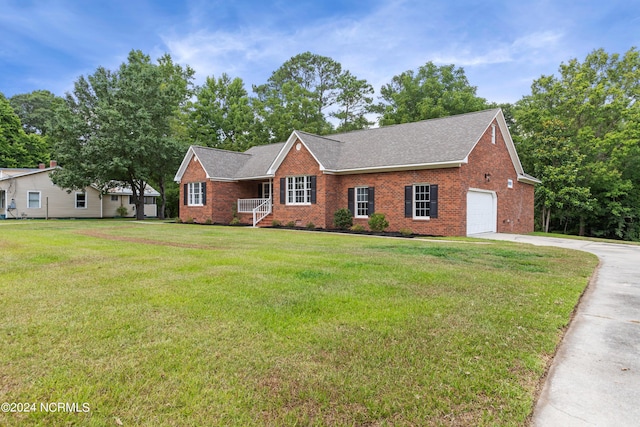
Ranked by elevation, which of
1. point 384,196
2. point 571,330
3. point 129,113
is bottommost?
point 571,330

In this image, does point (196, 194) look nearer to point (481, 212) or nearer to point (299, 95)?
point (481, 212)

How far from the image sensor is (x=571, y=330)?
402 centimetres

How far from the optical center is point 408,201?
16.2 m

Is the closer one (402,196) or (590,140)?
(402,196)

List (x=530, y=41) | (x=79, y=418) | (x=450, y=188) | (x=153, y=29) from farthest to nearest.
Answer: (x=530, y=41) → (x=153, y=29) → (x=450, y=188) → (x=79, y=418)

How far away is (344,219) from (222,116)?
83.5 ft

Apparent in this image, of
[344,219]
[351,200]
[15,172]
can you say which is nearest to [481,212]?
[351,200]

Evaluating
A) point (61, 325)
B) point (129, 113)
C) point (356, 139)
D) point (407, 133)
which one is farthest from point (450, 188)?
point (129, 113)

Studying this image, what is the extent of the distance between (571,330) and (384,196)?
13.1 m

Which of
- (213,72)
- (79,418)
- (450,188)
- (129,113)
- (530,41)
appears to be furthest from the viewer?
(213,72)

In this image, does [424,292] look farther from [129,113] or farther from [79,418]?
[129,113]

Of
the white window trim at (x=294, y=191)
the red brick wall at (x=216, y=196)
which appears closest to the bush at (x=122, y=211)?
the red brick wall at (x=216, y=196)

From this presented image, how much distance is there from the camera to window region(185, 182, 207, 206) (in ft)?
77.6

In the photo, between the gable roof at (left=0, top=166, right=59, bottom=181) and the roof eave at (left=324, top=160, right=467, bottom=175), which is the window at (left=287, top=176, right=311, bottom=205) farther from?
the gable roof at (left=0, top=166, right=59, bottom=181)
